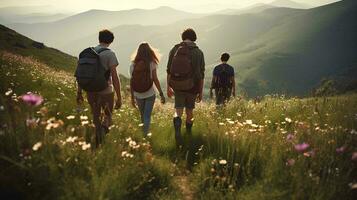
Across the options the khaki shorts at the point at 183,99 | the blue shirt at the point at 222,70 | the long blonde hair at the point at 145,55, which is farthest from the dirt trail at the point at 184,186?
the blue shirt at the point at 222,70

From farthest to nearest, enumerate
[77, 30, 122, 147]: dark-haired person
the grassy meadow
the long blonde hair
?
the long blonde hair < [77, 30, 122, 147]: dark-haired person < the grassy meadow

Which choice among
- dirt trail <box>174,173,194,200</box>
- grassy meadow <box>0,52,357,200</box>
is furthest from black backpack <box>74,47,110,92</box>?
dirt trail <box>174,173,194,200</box>

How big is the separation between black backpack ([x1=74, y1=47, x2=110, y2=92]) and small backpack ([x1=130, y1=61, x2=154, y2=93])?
1168 millimetres

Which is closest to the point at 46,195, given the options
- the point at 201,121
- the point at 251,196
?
the point at 251,196

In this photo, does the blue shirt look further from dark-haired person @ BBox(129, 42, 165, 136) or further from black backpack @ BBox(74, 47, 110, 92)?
black backpack @ BBox(74, 47, 110, 92)

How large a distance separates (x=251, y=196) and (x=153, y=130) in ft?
13.5

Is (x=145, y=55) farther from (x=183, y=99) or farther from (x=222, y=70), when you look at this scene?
(x=222, y=70)

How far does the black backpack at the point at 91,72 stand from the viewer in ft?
20.3

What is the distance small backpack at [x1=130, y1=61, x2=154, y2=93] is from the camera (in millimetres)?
7434

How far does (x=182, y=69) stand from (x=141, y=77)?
2.94 feet

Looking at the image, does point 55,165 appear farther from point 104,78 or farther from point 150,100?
point 150,100

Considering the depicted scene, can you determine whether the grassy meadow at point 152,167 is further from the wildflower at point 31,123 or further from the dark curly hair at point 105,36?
the dark curly hair at point 105,36

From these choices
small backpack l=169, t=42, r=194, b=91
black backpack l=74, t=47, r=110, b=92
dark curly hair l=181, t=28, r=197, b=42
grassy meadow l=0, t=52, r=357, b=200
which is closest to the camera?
grassy meadow l=0, t=52, r=357, b=200

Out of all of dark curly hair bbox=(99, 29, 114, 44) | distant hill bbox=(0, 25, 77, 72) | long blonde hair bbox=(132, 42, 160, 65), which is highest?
dark curly hair bbox=(99, 29, 114, 44)
